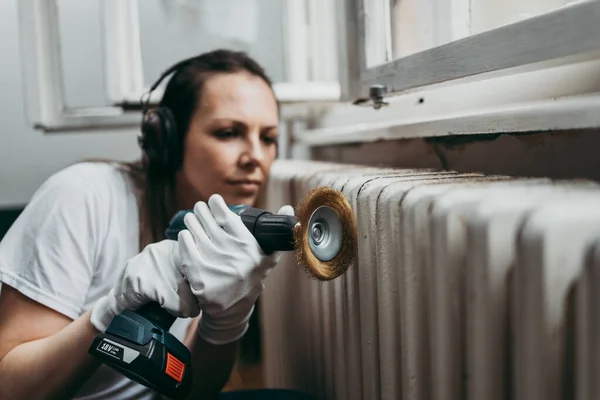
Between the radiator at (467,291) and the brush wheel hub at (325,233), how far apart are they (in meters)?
0.07

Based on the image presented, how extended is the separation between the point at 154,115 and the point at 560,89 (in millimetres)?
647

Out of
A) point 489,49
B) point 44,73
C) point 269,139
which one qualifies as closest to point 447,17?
point 489,49

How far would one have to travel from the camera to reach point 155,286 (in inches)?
27.9

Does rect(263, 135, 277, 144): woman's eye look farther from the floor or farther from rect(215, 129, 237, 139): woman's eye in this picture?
the floor

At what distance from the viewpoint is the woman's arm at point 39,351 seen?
799 millimetres

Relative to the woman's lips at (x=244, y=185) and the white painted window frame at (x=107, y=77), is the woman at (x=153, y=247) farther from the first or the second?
the white painted window frame at (x=107, y=77)

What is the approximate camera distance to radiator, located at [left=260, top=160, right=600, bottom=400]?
0.42 meters

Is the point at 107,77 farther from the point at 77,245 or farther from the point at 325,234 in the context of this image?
the point at 325,234

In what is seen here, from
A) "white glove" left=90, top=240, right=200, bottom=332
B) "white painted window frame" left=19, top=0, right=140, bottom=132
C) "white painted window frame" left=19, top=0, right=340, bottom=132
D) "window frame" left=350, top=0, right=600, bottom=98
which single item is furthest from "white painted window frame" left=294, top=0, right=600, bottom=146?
"white painted window frame" left=19, top=0, right=140, bottom=132

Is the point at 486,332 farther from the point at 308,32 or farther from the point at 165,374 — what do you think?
the point at 308,32

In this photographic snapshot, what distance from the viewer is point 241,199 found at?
1019 mm

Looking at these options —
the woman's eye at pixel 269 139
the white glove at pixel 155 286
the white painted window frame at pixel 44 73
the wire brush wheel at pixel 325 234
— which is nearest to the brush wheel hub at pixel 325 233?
the wire brush wheel at pixel 325 234

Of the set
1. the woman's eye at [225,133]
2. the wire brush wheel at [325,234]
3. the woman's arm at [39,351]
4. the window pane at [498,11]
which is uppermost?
the window pane at [498,11]

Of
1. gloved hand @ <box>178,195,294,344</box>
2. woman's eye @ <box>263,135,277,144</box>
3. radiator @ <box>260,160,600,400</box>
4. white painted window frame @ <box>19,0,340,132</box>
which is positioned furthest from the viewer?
white painted window frame @ <box>19,0,340,132</box>
